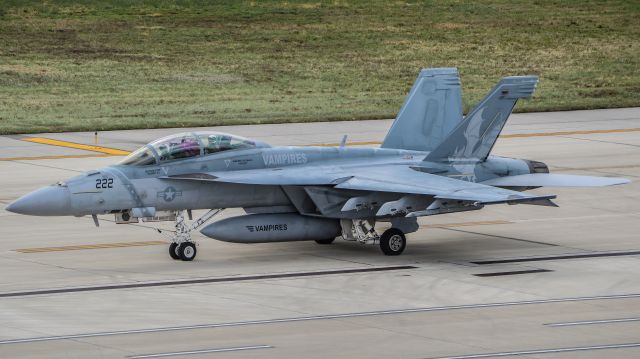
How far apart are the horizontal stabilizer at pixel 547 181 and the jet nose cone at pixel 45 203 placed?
8.48 metres

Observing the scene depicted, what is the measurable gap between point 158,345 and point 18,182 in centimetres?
1755

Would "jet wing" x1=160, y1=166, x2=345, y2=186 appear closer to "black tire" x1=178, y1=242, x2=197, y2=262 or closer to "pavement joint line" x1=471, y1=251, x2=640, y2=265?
"black tire" x1=178, y1=242, x2=197, y2=262

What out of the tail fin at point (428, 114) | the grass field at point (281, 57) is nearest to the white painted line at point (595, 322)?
the tail fin at point (428, 114)

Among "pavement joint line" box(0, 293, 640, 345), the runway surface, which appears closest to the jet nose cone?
the runway surface

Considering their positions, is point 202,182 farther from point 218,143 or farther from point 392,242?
point 392,242

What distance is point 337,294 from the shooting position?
2264 cm

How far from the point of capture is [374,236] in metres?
26.5

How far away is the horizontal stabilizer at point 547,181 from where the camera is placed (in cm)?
2641

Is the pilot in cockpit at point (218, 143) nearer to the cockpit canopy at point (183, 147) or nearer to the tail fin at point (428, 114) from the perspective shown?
the cockpit canopy at point (183, 147)

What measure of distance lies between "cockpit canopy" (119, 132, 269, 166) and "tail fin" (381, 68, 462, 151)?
13.4ft

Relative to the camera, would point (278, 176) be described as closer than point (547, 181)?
Yes

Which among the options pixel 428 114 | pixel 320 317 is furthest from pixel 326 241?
pixel 320 317

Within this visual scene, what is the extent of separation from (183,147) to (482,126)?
6185 millimetres

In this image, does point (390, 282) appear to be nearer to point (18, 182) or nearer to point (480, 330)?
point (480, 330)
